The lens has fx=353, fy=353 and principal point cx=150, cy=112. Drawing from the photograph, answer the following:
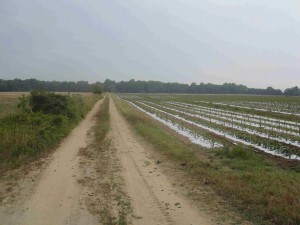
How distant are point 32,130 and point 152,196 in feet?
30.9

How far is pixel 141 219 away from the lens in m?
6.86

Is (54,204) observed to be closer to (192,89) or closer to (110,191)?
(110,191)

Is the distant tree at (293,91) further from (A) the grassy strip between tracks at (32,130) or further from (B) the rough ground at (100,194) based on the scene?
(B) the rough ground at (100,194)

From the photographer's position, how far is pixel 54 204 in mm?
7801

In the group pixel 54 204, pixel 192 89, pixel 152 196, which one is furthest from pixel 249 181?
pixel 192 89

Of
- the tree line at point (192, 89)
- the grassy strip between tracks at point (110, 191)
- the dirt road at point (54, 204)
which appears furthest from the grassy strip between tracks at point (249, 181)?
the tree line at point (192, 89)

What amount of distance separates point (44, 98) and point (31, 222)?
59.9ft

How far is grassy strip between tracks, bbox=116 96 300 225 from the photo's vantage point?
281 inches

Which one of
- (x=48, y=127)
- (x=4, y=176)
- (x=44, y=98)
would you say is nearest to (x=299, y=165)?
(x=4, y=176)

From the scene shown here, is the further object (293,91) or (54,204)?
(293,91)

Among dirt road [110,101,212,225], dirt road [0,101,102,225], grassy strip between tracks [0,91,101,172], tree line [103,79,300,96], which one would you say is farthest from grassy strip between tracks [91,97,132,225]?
tree line [103,79,300,96]

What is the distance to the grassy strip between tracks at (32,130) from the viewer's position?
43.3ft

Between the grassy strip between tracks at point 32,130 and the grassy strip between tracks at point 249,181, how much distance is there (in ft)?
17.2

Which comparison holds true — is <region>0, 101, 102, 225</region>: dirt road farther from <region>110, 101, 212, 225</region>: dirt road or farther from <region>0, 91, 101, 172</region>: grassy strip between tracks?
<region>0, 91, 101, 172</region>: grassy strip between tracks
